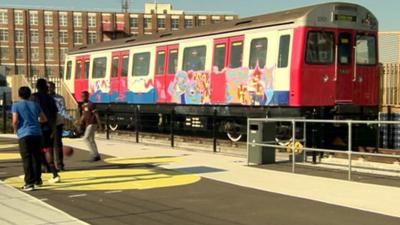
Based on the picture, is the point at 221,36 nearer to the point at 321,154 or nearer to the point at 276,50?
the point at 276,50

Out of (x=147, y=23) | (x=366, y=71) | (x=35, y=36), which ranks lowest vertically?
(x=366, y=71)

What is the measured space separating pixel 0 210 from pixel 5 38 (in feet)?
371

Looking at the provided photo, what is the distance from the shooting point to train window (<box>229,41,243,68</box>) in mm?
17922

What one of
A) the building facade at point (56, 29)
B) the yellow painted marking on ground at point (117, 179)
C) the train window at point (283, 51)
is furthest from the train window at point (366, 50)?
the building facade at point (56, 29)

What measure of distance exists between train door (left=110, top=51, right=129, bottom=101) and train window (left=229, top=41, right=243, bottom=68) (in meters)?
6.79

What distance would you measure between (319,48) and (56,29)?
107 metres

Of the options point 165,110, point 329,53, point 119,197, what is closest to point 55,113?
point 119,197

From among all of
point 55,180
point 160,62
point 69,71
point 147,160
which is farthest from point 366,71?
point 69,71

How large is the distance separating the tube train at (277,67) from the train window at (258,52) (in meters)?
0.03

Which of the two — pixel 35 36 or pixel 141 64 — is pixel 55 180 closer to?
pixel 141 64

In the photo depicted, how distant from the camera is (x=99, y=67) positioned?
26.2 m

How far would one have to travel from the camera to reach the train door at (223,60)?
18.0 m

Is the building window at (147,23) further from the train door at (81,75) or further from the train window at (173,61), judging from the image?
the train window at (173,61)

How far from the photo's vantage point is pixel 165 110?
72.2 feet
